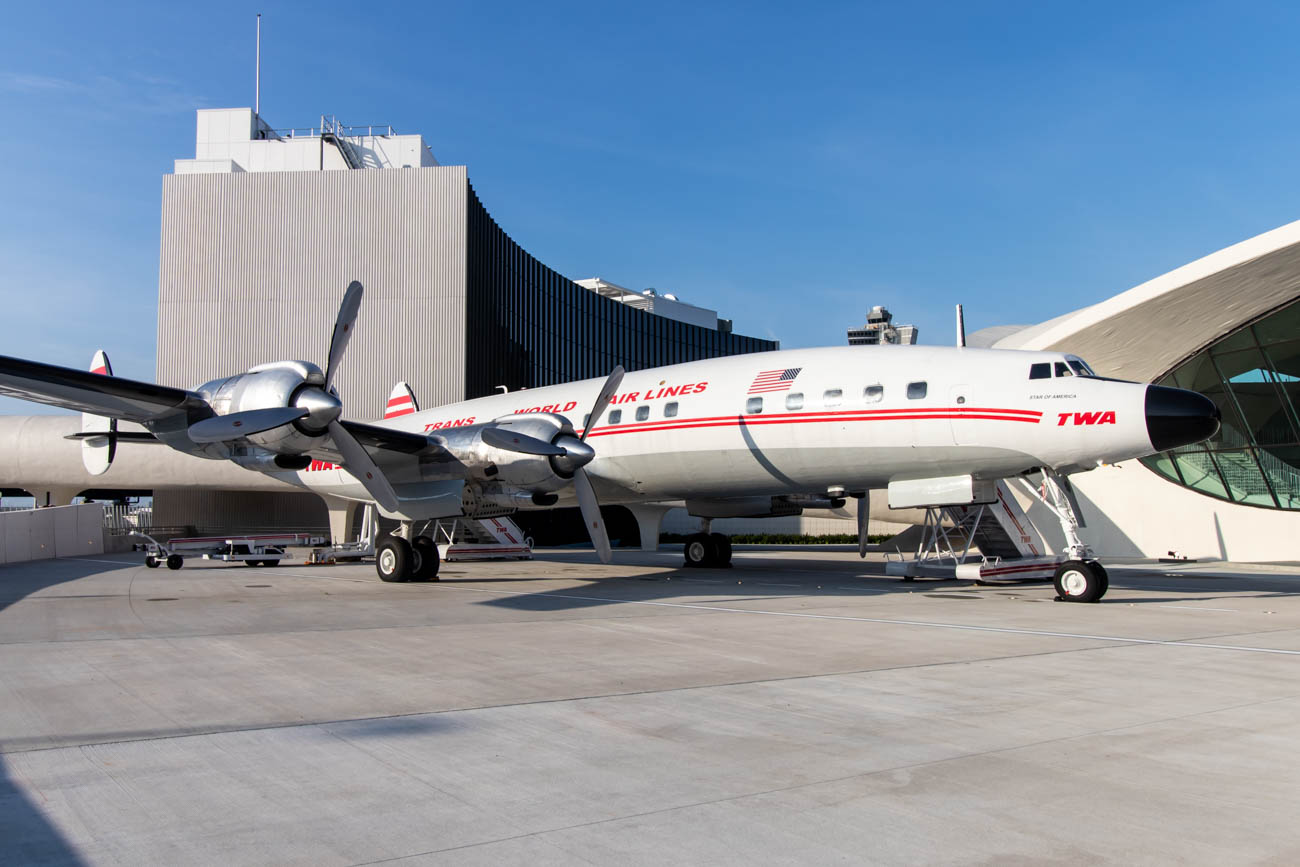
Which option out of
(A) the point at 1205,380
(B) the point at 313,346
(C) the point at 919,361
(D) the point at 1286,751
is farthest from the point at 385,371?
(D) the point at 1286,751

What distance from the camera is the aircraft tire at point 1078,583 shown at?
13461mm

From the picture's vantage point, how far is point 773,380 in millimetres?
15727

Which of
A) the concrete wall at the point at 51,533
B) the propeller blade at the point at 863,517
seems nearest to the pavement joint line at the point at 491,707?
the propeller blade at the point at 863,517

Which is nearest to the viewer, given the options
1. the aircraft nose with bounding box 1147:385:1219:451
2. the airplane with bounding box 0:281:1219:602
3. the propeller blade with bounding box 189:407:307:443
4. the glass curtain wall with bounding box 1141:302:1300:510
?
the aircraft nose with bounding box 1147:385:1219:451

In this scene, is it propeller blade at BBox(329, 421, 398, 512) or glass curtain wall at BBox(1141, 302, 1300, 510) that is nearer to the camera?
propeller blade at BBox(329, 421, 398, 512)

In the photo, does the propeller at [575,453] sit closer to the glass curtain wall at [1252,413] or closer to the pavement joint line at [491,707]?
the pavement joint line at [491,707]

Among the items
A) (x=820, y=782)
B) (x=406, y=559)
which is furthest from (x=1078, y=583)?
(x=406, y=559)

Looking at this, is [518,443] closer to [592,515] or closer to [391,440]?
[592,515]

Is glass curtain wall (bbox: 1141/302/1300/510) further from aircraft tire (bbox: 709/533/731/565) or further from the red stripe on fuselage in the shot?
the red stripe on fuselage

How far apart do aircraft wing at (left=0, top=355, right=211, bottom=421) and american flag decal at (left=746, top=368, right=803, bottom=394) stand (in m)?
8.98

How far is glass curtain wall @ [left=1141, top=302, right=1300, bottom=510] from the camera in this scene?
91.4 ft

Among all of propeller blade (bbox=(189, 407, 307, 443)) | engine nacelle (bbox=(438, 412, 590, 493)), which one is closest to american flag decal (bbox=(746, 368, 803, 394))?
engine nacelle (bbox=(438, 412, 590, 493))

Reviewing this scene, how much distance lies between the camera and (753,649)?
8.95 metres

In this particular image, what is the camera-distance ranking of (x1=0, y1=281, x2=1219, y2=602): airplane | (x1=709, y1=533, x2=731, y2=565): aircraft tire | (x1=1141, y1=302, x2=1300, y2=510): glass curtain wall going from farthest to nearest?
(x1=1141, y1=302, x2=1300, y2=510): glass curtain wall
(x1=709, y1=533, x2=731, y2=565): aircraft tire
(x1=0, y1=281, x2=1219, y2=602): airplane
